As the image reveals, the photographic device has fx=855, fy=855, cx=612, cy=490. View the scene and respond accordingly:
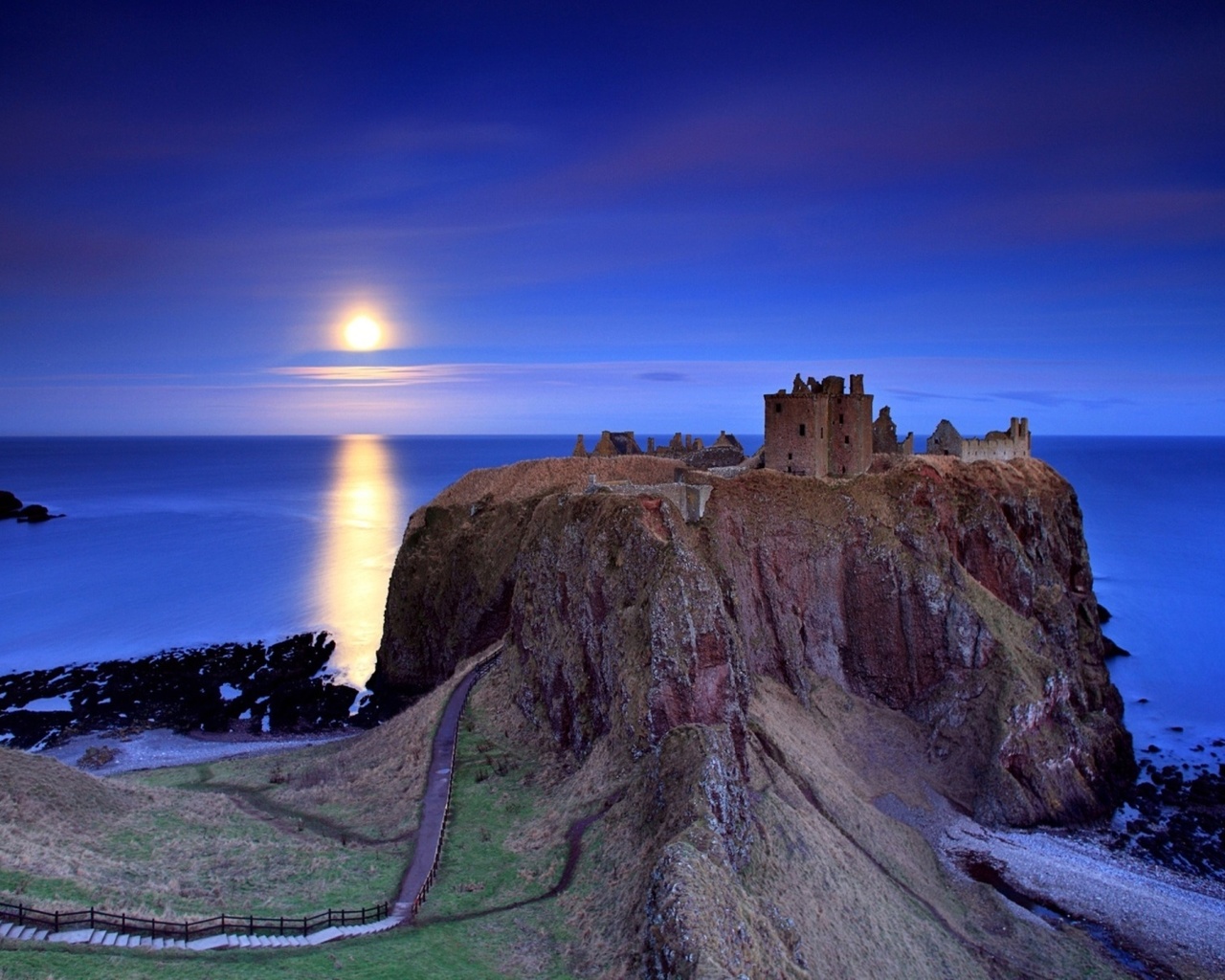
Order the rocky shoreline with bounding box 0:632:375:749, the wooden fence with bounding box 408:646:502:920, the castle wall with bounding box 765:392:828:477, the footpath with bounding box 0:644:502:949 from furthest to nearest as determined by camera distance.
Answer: the rocky shoreline with bounding box 0:632:375:749 → the castle wall with bounding box 765:392:828:477 → the wooden fence with bounding box 408:646:502:920 → the footpath with bounding box 0:644:502:949

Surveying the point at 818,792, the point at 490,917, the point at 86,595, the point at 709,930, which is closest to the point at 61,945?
the point at 490,917

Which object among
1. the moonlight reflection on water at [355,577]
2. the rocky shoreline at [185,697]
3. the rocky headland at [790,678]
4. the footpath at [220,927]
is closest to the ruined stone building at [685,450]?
the rocky headland at [790,678]

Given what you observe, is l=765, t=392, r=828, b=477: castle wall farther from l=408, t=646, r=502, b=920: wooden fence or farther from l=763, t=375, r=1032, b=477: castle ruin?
l=408, t=646, r=502, b=920: wooden fence

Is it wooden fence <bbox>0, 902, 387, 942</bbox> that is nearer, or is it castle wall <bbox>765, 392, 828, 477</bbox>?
wooden fence <bbox>0, 902, 387, 942</bbox>

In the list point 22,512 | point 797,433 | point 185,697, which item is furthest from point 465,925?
point 22,512

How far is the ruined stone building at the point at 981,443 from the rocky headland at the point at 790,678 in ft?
6.78

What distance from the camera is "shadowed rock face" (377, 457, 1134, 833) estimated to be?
3694 cm

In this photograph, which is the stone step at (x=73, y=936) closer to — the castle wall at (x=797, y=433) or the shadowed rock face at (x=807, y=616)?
the shadowed rock face at (x=807, y=616)

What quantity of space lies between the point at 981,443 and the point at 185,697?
6183 cm

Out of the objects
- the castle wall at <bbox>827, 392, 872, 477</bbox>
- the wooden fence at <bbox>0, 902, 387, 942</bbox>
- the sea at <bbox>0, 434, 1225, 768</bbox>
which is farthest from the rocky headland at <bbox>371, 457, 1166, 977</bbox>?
the sea at <bbox>0, 434, 1225, 768</bbox>

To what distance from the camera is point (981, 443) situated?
2564 inches

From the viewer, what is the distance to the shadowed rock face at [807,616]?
3694cm

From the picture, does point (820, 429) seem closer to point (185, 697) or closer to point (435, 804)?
point (435, 804)

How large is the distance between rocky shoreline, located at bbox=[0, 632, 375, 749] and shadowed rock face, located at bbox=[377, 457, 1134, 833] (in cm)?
675
